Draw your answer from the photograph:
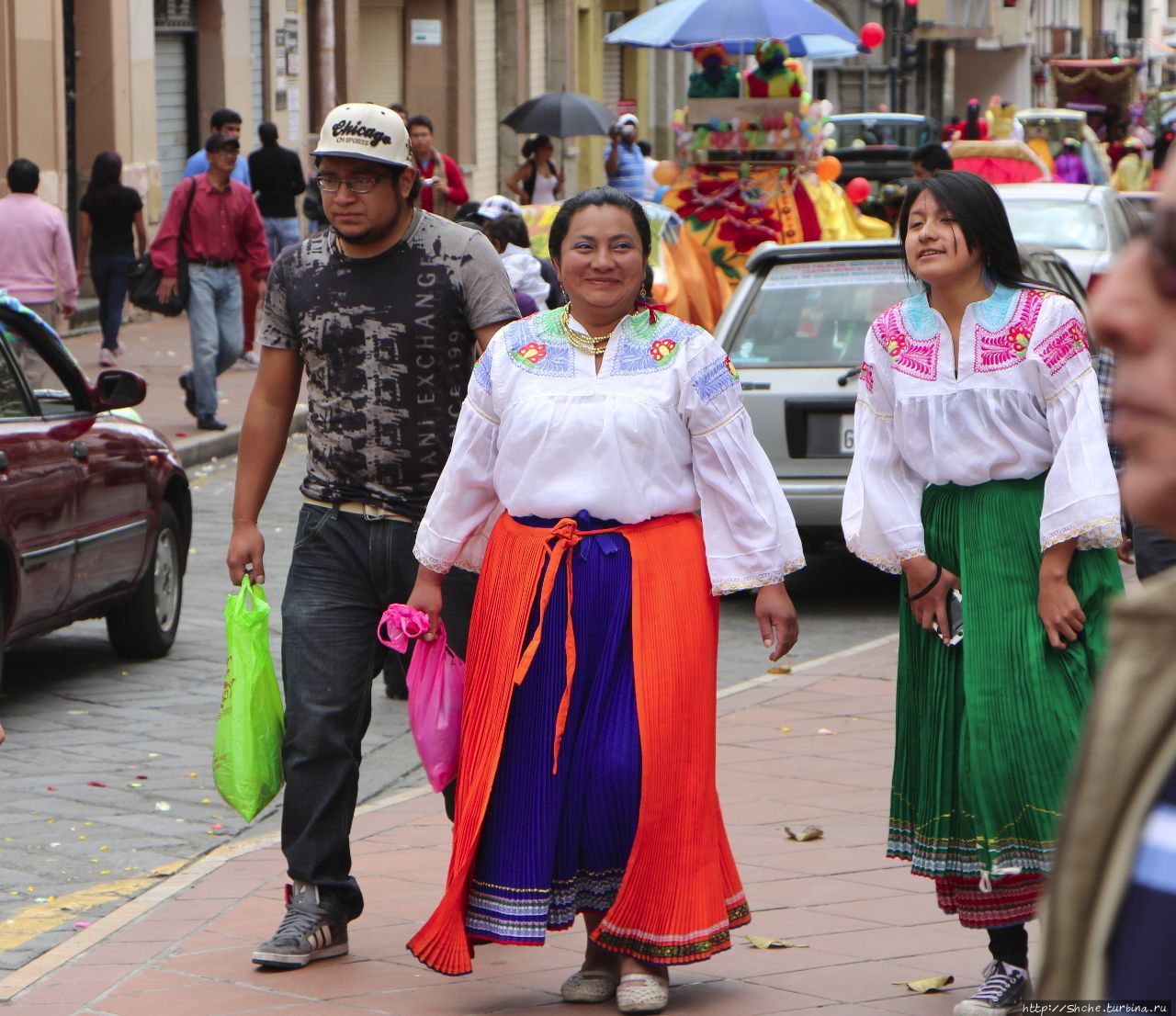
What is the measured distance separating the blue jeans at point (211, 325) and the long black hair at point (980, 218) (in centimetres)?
1074

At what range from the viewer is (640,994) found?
4.55 metres

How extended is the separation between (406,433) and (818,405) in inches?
193

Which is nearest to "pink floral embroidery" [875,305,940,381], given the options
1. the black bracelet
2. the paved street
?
the black bracelet

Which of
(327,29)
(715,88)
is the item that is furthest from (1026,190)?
(327,29)

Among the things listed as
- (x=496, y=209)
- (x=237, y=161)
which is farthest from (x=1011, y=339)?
(x=237, y=161)

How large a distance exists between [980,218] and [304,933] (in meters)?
2.14

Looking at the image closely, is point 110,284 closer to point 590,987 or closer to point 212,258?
point 212,258

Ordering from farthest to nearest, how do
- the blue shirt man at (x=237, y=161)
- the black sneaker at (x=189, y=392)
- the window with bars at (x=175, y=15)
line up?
the window with bars at (x=175, y=15) < the blue shirt man at (x=237, y=161) < the black sneaker at (x=189, y=392)

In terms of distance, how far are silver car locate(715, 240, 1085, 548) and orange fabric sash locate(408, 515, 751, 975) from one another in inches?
196

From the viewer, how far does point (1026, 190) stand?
1627cm

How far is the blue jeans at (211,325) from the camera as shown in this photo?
1498 centimetres

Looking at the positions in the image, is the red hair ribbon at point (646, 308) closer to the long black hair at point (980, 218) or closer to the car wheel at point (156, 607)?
the long black hair at point (980, 218)

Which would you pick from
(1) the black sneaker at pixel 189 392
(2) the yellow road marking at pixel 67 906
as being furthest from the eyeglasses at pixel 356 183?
(1) the black sneaker at pixel 189 392

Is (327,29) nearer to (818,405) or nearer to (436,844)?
(818,405)
